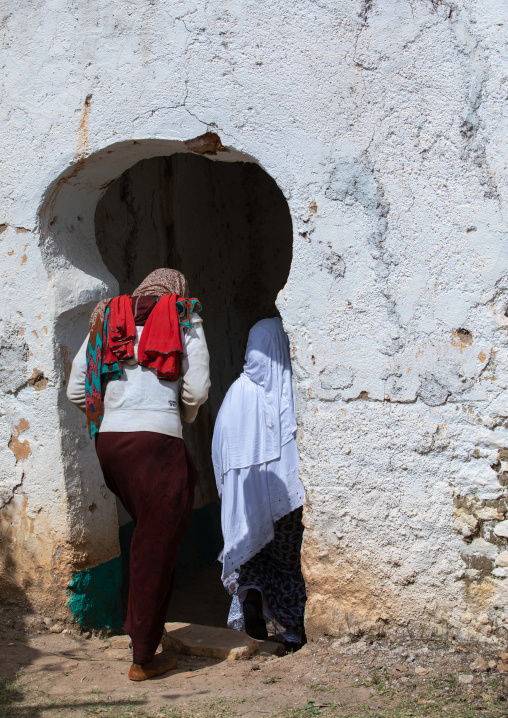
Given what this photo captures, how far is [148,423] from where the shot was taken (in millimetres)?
2861

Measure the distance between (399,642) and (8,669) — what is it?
62.9 inches

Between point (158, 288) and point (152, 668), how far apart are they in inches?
61.2

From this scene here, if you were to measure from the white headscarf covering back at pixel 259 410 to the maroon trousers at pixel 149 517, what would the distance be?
69cm

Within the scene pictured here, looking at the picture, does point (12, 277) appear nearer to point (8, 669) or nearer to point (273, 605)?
point (8, 669)

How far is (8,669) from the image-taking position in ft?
9.62

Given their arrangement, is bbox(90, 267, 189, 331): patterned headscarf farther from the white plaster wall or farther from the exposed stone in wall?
the exposed stone in wall

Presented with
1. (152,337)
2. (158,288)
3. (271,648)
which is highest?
(158,288)

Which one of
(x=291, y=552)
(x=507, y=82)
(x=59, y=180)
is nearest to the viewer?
(x=507, y=82)

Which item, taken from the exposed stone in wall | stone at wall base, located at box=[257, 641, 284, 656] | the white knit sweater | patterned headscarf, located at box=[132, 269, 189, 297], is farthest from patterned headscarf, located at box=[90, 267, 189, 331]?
stone at wall base, located at box=[257, 641, 284, 656]

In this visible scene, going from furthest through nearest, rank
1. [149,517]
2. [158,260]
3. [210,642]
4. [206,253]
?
[206,253] → [158,260] → [210,642] → [149,517]

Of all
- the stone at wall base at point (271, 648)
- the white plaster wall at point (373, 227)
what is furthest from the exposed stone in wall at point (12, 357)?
the stone at wall base at point (271, 648)

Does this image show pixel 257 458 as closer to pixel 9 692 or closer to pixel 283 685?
pixel 283 685

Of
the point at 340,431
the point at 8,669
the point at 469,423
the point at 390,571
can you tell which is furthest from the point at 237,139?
the point at 8,669

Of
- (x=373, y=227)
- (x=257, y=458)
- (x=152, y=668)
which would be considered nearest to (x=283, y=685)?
(x=152, y=668)
